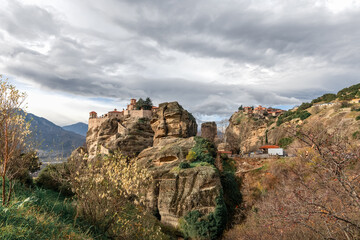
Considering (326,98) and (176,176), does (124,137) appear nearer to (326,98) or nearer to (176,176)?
(176,176)

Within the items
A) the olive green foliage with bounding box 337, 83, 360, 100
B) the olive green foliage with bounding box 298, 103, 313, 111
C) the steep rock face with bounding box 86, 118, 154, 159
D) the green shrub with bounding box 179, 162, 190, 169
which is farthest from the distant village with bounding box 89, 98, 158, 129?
the olive green foliage with bounding box 337, 83, 360, 100

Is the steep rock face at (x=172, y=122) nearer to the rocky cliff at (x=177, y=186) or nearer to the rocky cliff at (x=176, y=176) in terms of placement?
the rocky cliff at (x=176, y=176)

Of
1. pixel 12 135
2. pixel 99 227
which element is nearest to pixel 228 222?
pixel 99 227

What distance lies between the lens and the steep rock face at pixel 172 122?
3953cm

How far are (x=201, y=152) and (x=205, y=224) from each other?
32.2 feet

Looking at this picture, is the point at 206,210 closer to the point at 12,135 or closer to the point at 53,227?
the point at 53,227

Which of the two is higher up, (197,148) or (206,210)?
(197,148)

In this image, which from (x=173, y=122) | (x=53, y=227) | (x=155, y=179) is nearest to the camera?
(x=53, y=227)

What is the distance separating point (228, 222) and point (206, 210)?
3460 mm

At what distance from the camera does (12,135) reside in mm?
7859

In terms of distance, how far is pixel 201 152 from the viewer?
2908 cm

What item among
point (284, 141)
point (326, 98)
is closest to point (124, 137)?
point (284, 141)

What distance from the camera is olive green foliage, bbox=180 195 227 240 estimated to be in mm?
21078

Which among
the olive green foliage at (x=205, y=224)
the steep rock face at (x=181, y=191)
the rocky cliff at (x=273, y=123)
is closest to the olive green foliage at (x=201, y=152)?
the steep rock face at (x=181, y=191)
